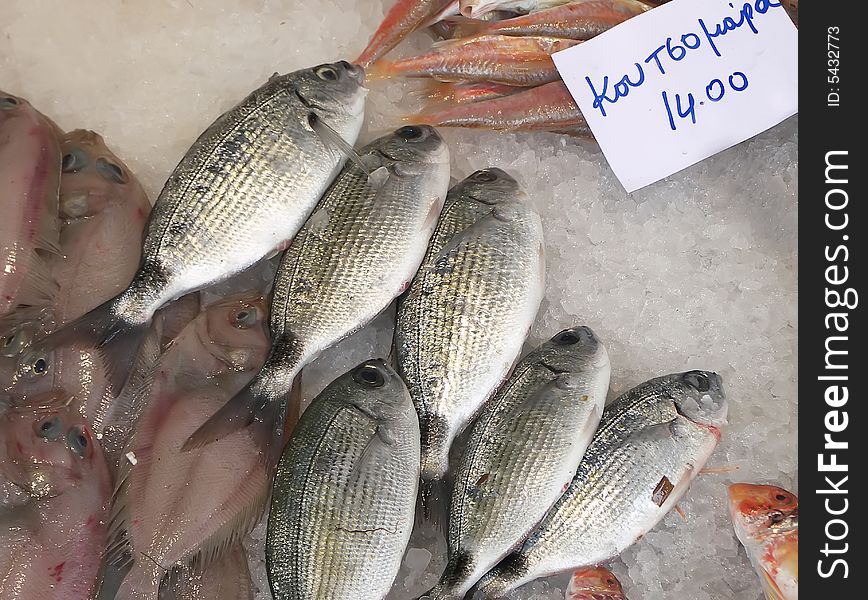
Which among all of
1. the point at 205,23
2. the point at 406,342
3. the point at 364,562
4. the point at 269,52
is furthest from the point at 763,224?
the point at 205,23

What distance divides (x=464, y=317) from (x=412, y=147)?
38 cm

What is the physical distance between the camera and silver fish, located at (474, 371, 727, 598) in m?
1.39

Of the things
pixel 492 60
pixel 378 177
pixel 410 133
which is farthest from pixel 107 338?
pixel 492 60

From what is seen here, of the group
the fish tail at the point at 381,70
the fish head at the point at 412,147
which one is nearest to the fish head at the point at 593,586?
the fish head at the point at 412,147

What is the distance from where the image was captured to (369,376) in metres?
1.42

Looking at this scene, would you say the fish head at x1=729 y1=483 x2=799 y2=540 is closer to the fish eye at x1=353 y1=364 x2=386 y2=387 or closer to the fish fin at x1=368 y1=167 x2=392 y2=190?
the fish eye at x1=353 y1=364 x2=386 y2=387

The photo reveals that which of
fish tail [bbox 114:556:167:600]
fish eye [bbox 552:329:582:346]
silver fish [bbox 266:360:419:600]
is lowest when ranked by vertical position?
fish eye [bbox 552:329:582:346]

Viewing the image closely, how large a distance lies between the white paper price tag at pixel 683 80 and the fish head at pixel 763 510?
682 mm

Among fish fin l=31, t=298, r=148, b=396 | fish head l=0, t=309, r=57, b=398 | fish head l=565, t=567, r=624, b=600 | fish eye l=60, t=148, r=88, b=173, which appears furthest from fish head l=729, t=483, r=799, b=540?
fish eye l=60, t=148, r=88, b=173

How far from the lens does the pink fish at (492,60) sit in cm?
166

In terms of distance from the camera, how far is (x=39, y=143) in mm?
1592

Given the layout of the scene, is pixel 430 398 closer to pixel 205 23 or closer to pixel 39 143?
pixel 39 143

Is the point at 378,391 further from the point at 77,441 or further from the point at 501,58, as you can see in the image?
the point at 501,58
